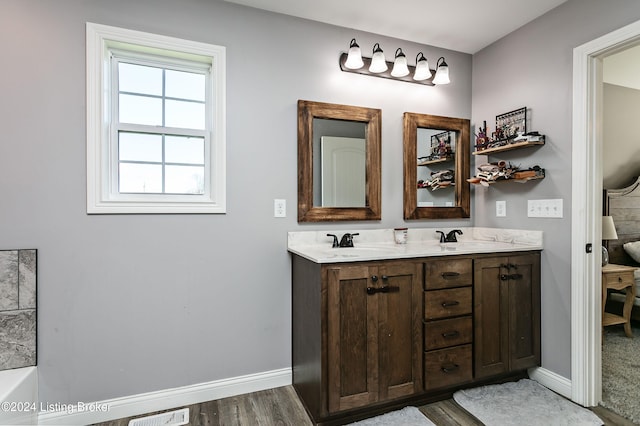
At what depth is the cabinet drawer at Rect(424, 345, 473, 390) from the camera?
191cm

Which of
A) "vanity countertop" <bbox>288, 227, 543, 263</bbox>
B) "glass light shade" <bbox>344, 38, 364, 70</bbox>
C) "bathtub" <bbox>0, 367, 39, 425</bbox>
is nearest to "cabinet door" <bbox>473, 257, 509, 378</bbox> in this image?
"vanity countertop" <bbox>288, 227, 543, 263</bbox>

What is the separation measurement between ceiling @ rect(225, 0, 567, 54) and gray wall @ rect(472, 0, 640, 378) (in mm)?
157

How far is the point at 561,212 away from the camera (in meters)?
2.11

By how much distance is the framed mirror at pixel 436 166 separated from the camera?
8.35 feet

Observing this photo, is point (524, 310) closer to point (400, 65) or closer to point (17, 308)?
point (400, 65)

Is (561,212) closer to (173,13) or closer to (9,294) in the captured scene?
(173,13)

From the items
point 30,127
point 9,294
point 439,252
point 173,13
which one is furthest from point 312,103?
point 9,294

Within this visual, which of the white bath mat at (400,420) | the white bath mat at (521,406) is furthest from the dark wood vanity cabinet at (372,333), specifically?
the white bath mat at (521,406)

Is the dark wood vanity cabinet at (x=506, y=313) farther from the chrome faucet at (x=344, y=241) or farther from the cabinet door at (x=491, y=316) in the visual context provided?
the chrome faucet at (x=344, y=241)

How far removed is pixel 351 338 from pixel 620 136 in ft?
14.0

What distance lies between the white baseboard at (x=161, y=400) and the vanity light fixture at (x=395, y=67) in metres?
2.20

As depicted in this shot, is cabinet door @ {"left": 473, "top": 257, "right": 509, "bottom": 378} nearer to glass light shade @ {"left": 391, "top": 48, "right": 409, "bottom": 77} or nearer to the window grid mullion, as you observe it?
glass light shade @ {"left": 391, "top": 48, "right": 409, "bottom": 77}

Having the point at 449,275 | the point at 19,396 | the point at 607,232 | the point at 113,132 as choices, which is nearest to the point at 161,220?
the point at 113,132

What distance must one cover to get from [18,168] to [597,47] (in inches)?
131
